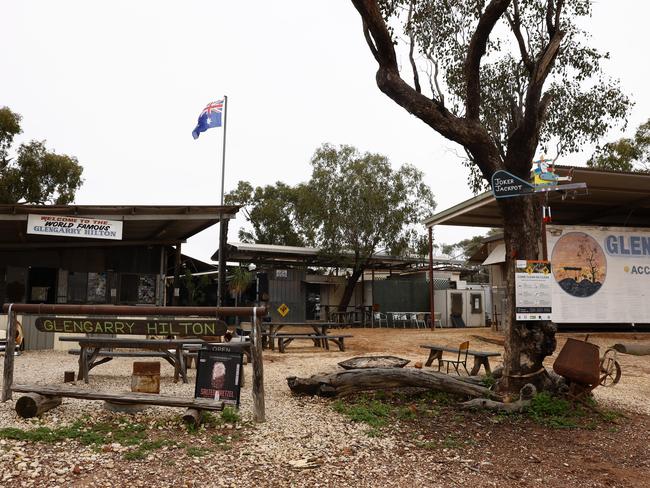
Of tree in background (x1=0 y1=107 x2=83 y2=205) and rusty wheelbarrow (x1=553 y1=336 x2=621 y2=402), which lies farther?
tree in background (x1=0 y1=107 x2=83 y2=205)

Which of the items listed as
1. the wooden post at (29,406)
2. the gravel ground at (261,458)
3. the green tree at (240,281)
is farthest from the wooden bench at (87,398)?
the green tree at (240,281)

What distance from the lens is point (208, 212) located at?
14.7 meters

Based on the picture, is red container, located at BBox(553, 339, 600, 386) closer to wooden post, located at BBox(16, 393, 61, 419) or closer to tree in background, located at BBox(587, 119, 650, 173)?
wooden post, located at BBox(16, 393, 61, 419)

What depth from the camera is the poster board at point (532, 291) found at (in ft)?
21.9

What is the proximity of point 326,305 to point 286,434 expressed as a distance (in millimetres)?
18142

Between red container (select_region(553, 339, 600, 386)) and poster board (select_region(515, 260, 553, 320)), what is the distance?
515 millimetres

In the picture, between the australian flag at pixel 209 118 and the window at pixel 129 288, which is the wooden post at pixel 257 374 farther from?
the australian flag at pixel 209 118

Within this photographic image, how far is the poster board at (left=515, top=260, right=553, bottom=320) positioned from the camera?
21.9 ft

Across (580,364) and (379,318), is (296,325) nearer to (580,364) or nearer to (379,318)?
(580,364)

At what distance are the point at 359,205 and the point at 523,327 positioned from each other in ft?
55.7

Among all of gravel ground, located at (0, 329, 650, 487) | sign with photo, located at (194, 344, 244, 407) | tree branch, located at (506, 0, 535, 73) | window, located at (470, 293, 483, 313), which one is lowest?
gravel ground, located at (0, 329, 650, 487)

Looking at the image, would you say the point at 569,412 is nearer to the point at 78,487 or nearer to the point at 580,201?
the point at 78,487

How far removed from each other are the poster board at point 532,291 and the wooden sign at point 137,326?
11.6 ft

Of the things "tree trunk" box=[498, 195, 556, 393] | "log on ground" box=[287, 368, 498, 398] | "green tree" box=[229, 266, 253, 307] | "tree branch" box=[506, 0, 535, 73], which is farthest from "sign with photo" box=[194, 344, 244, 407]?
"green tree" box=[229, 266, 253, 307]
